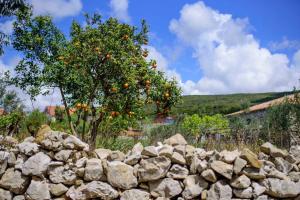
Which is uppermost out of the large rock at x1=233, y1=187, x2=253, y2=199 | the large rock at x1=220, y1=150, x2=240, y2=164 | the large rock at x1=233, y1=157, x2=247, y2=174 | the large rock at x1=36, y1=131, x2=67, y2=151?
the large rock at x1=36, y1=131, x2=67, y2=151

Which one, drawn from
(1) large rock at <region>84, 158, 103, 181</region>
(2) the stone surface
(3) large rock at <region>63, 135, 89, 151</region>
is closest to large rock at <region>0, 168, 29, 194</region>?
(3) large rock at <region>63, 135, 89, 151</region>

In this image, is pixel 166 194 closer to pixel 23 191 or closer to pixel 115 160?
pixel 115 160

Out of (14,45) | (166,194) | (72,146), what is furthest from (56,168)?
(14,45)

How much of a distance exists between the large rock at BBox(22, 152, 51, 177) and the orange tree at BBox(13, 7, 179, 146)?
2.01 metres

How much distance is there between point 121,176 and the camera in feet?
16.0

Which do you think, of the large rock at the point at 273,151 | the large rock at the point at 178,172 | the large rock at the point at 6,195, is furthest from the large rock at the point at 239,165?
the large rock at the point at 6,195

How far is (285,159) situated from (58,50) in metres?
5.96

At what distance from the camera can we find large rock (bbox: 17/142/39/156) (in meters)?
5.25

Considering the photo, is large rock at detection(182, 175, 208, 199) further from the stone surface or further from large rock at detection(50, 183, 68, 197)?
large rock at detection(50, 183, 68, 197)

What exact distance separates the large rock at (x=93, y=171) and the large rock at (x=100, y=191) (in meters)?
0.11

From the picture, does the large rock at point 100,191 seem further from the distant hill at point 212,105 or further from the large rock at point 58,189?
the distant hill at point 212,105

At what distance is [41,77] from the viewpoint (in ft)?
26.4

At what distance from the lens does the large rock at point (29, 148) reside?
525cm

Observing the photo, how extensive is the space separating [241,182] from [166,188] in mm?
1017
